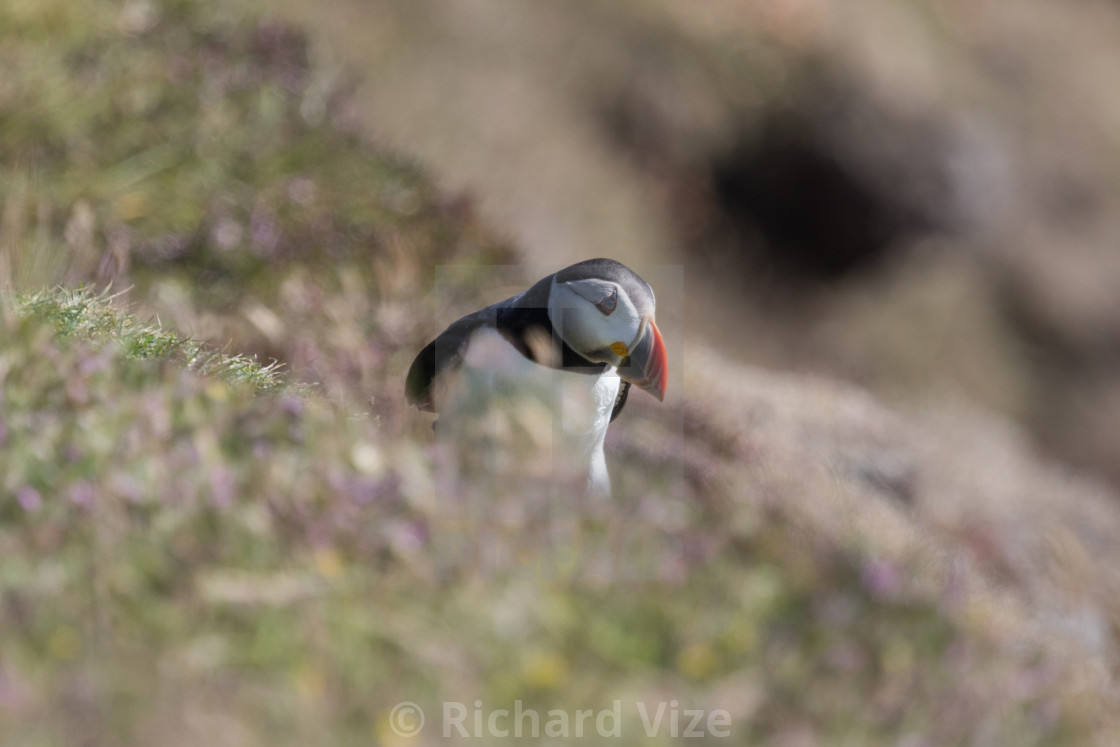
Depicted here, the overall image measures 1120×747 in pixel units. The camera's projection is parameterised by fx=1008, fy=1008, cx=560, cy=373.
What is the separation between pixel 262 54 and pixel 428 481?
6.02m

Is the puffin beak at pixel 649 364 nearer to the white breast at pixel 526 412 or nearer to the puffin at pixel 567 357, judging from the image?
the puffin at pixel 567 357

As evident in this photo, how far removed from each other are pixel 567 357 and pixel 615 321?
397 mm

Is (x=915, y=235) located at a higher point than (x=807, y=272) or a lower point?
higher

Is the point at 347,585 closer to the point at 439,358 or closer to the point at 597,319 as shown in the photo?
the point at 597,319

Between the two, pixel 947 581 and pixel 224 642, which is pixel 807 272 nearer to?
pixel 947 581

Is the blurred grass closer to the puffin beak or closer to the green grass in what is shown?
the green grass

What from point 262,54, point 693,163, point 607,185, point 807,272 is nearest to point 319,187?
point 262,54

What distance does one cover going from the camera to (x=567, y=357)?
13.0ft

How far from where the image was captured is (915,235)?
17.9 metres

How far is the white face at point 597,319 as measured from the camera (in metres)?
3.62

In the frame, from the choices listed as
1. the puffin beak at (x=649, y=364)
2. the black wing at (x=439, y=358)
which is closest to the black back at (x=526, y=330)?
the black wing at (x=439, y=358)

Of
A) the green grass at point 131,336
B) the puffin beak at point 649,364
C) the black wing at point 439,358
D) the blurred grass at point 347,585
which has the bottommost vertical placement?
the black wing at point 439,358

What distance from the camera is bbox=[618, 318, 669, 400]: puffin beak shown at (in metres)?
3.55

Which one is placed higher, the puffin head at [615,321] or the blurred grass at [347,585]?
the puffin head at [615,321]
